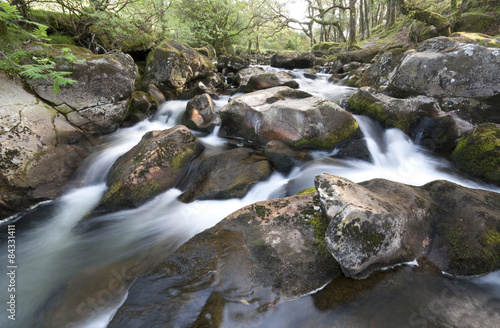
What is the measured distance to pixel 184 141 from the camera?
539 cm

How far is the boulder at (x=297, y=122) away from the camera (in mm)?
5305

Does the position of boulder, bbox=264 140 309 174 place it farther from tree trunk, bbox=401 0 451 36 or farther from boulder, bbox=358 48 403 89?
tree trunk, bbox=401 0 451 36

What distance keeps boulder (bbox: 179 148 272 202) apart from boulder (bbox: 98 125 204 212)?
34 centimetres

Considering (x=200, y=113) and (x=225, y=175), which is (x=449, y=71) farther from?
(x=200, y=113)

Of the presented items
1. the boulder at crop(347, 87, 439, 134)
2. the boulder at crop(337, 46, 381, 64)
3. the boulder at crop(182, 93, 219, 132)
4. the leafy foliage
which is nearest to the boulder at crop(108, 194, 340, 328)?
the leafy foliage

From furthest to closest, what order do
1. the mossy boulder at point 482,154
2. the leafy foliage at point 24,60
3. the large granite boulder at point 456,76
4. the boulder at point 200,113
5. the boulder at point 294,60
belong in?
1. the boulder at point 294,60
2. the boulder at point 200,113
3. the large granite boulder at point 456,76
4. the mossy boulder at point 482,154
5. the leafy foliage at point 24,60

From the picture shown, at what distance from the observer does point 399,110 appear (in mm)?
5844

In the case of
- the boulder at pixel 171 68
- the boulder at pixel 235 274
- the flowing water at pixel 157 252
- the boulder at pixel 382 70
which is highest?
the boulder at pixel 171 68

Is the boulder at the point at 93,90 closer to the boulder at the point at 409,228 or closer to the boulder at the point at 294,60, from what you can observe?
the boulder at the point at 409,228

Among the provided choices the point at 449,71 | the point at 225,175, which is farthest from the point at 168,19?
the point at 449,71

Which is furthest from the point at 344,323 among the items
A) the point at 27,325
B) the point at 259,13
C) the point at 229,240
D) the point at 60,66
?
the point at 259,13

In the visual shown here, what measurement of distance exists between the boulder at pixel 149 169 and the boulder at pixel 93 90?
1.90 m

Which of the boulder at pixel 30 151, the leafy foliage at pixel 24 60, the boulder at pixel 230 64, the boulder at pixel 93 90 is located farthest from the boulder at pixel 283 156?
the boulder at pixel 230 64

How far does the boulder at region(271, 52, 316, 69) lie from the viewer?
16.9 metres
